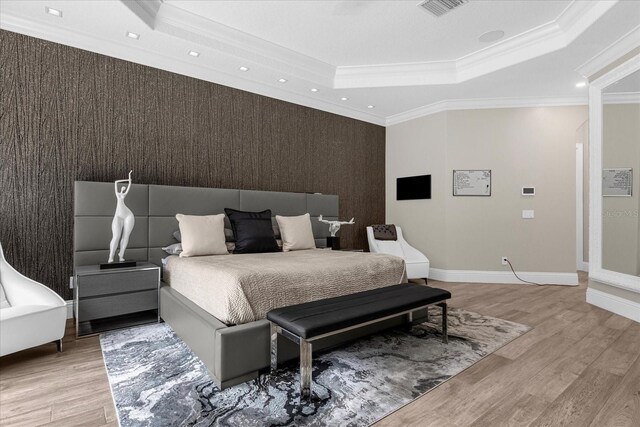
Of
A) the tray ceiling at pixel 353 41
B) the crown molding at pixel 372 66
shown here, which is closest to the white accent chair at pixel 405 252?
the tray ceiling at pixel 353 41

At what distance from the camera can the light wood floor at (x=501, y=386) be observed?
165 cm

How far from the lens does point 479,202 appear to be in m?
5.11

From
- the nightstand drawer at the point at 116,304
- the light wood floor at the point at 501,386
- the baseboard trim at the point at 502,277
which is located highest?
the nightstand drawer at the point at 116,304

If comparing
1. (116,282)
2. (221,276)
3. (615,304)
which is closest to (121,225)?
(116,282)

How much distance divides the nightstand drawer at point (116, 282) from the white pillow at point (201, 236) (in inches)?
14.3

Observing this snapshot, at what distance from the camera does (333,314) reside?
6.36ft

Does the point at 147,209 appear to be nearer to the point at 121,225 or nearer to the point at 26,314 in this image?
the point at 121,225

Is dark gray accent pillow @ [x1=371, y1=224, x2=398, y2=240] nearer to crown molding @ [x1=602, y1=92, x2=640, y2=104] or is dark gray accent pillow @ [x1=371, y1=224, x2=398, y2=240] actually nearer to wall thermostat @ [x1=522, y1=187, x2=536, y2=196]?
wall thermostat @ [x1=522, y1=187, x2=536, y2=196]

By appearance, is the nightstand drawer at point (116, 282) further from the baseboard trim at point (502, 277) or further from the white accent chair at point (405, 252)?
the baseboard trim at point (502, 277)

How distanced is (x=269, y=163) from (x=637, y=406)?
13.4 feet

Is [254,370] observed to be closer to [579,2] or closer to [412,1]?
[412,1]

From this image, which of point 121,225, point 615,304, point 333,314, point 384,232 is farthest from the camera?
point 384,232

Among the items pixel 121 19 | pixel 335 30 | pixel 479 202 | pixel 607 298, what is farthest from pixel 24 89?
pixel 607 298

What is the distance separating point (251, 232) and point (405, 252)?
8.97 feet
